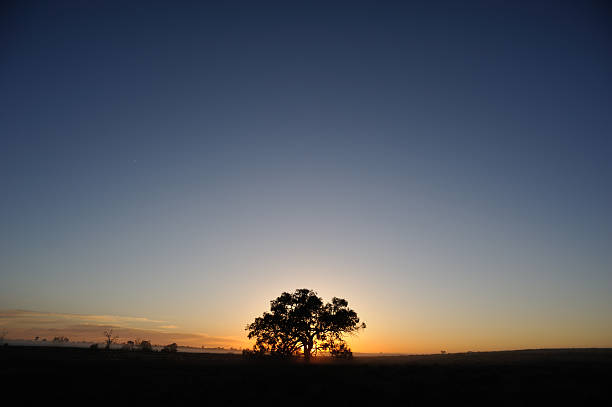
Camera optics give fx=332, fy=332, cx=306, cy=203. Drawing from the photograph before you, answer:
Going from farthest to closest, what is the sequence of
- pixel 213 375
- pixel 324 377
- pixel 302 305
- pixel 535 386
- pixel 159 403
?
pixel 302 305 < pixel 213 375 < pixel 324 377 < pixel 535 386 < pixel 159 403

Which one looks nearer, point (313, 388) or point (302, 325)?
→ point (313, 388)

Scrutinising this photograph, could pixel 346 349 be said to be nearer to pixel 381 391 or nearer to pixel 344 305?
pixel 344 305

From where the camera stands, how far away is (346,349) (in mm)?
51812

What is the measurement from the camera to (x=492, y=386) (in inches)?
902

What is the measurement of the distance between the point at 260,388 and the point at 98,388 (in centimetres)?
1133

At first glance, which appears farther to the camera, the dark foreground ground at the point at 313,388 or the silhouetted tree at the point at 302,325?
the silhouetted tree at the point at 302,325

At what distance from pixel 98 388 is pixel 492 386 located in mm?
27492

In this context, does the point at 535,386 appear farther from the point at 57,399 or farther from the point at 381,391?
the point at 57,399

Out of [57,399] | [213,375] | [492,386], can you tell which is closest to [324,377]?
[213,375]

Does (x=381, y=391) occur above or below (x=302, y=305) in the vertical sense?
below

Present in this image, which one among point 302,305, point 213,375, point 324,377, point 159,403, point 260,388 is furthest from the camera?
point 302,305

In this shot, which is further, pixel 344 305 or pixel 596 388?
pixel 344 305

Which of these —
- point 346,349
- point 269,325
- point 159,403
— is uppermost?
point 269,325

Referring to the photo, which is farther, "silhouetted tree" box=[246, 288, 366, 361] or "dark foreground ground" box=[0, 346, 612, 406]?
"silhouetted tree" box=[246, 288, 366, 361]
